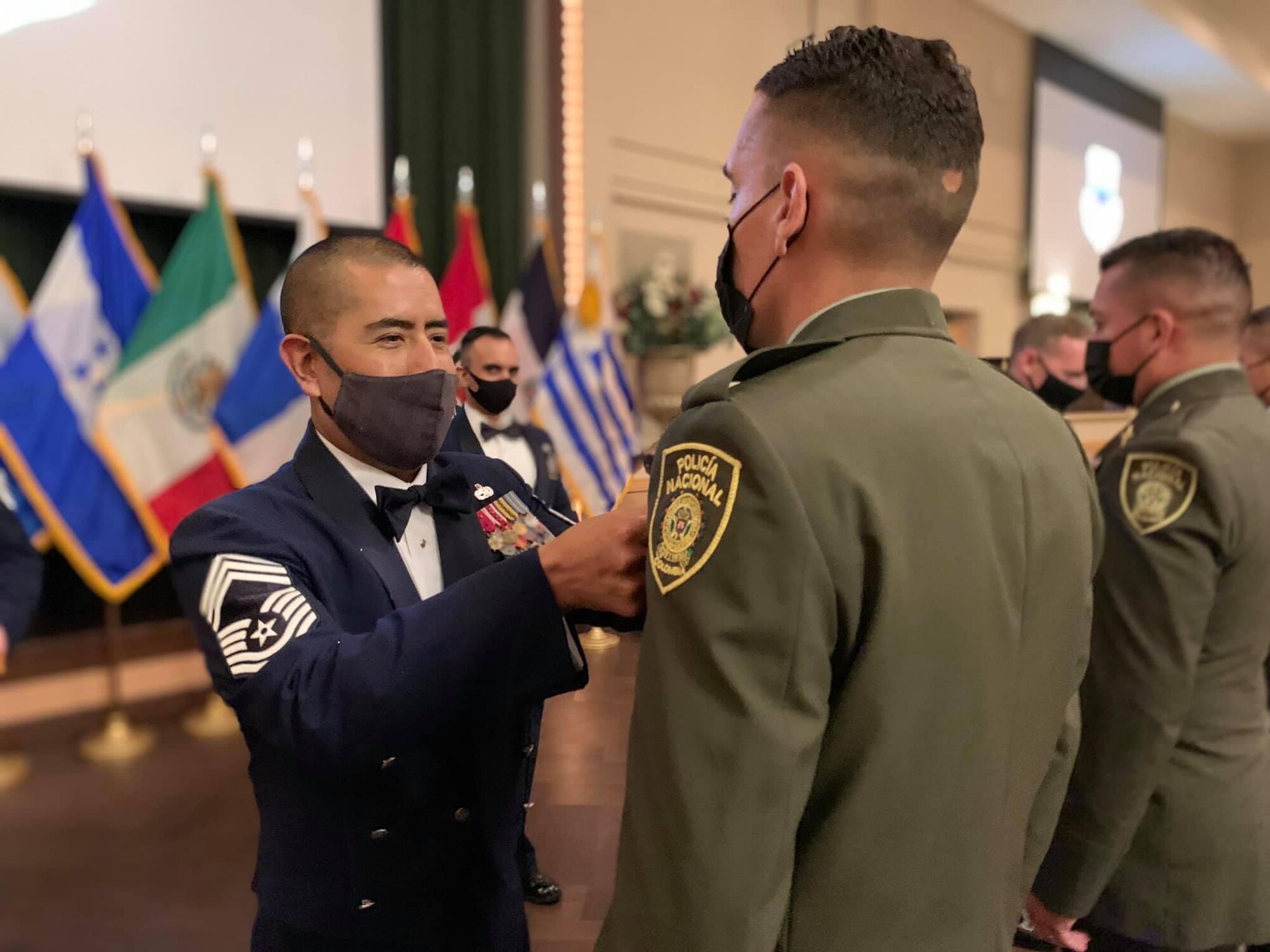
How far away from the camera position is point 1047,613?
2.94ft

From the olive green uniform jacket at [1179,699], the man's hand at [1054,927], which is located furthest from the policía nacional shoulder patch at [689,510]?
the man's hand at [1054,927]

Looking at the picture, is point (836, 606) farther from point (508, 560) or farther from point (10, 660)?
point (10, 660)

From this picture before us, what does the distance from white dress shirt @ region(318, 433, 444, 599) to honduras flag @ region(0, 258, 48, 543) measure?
9.53 feet

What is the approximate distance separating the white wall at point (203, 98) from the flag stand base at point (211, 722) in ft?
7.24

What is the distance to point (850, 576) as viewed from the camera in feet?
2.54

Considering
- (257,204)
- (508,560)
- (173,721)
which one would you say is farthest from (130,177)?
(508,560)

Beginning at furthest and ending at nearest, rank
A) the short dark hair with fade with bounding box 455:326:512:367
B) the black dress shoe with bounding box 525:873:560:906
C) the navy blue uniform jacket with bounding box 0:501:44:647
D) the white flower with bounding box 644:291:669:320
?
the white flower with bounding box 644:291:669:320 < the short dark hair with fade with bounding box 455:326:512:367 < the navy blue uniform jacket with bounding box 0:501:44:647 < the black dress shoe with bounding box 525:873:560:906

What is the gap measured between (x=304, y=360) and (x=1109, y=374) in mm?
1457

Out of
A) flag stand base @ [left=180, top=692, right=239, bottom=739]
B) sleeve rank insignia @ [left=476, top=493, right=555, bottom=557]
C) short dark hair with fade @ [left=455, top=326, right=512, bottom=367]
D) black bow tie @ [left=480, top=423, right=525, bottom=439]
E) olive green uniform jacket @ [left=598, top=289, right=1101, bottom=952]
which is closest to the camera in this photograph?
olive green uniform jacket @ [left=598, top=289, right=1101, bottom=952]

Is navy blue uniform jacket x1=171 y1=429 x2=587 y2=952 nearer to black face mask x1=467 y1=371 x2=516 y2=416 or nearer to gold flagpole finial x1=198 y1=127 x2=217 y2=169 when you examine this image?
black face mask x1=467 y1=371 x2=516 y2=416

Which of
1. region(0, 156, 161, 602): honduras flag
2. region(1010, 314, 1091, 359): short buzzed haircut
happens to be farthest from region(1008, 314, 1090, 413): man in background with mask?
region(0, 156, 161, 602): honduras flag

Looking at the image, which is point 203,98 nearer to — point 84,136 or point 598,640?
point 84,136

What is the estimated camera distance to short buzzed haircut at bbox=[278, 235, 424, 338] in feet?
4.19

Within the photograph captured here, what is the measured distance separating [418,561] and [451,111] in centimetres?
441
